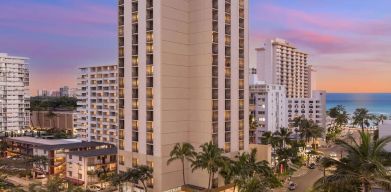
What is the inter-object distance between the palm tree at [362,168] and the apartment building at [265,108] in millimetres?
94917

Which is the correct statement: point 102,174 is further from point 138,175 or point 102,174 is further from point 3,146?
point 3,146

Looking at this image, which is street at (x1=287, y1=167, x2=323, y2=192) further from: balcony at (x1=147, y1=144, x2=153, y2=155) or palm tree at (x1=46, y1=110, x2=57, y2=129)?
palm tree at (x1=46, y1=110, x2=57, y2=129)

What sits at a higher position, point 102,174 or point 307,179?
point 102,174

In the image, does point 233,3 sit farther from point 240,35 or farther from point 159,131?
point 159,131

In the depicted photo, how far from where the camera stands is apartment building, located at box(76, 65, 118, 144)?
4665 inches

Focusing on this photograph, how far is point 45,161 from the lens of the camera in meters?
85.9

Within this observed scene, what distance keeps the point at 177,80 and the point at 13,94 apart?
426 feet

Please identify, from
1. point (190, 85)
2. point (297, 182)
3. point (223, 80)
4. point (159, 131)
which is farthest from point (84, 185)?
point (297, 182)

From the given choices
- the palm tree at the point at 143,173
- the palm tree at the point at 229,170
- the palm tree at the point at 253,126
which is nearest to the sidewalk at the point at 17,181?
the palm tree at the point at 143,173

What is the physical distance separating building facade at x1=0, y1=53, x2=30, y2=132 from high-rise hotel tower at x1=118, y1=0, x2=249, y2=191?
117171 mm

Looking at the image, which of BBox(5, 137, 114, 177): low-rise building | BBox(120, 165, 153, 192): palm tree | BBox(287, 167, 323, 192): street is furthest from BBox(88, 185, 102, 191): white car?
BBox(287, 167, 323, 192): street

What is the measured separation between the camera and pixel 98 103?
402 feet

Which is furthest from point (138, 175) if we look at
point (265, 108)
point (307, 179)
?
point (265, 108)

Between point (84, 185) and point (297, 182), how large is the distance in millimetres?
46826
